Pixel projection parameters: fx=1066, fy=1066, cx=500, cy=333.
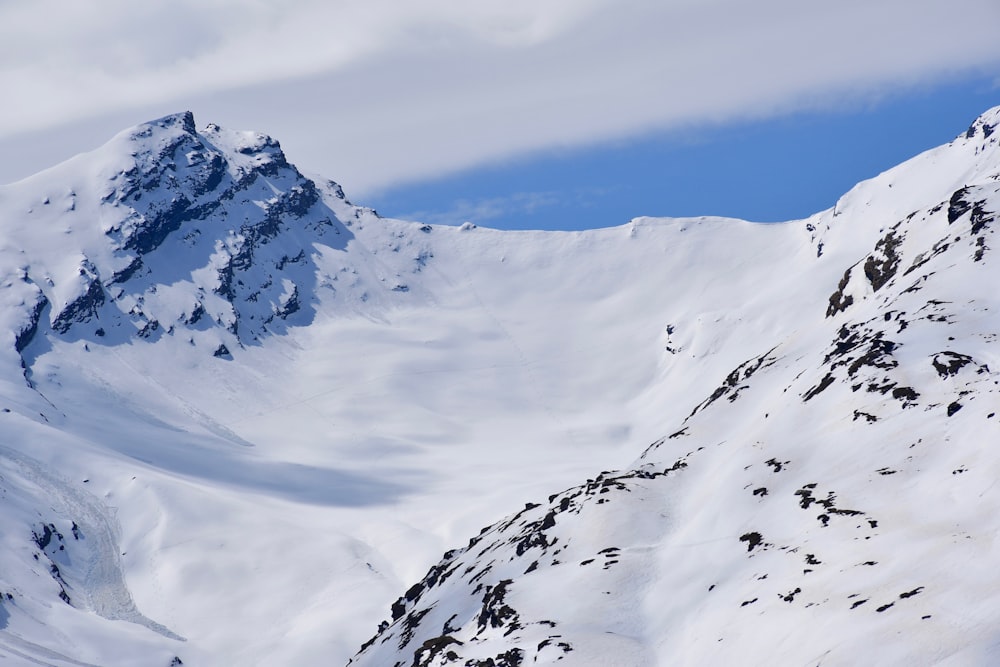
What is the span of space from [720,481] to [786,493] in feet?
31.6

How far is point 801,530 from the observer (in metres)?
79.1

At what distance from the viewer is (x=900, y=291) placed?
115m

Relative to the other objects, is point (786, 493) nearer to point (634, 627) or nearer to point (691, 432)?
point (634, 627)

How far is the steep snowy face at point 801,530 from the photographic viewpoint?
208ft

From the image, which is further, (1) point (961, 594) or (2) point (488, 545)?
(2) point (488, 545)

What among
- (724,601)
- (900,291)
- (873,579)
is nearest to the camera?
(873,579)

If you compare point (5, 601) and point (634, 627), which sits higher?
point (5, 601)

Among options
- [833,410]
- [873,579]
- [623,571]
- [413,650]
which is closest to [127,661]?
[413,650]

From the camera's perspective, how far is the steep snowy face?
6331 cm

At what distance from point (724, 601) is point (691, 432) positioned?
45453 millimetres

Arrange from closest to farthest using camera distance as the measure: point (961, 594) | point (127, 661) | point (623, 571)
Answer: point (961, 594), point (623, 571), point (127, 661)

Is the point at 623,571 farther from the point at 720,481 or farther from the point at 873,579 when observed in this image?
the point at 873,579

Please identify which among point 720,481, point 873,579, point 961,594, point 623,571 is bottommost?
point 961,594

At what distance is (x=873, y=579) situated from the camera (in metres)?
65.9
